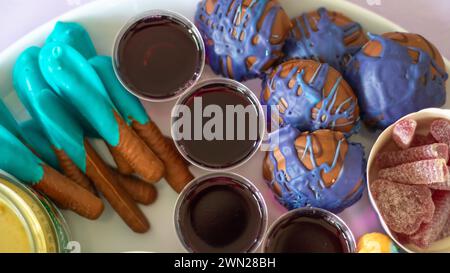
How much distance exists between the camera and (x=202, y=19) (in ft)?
3.92

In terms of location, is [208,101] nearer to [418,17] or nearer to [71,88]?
[71,88]

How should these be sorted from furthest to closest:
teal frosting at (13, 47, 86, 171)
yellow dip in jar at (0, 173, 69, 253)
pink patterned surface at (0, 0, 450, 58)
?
pink patterned surface at (0, 0, 450, 58), teal frosting at (13, 47, 86, 171), yellow dip in jar at (0, 173, 69, 253)

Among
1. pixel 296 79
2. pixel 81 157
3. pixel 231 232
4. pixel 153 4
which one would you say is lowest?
pixel 231 232

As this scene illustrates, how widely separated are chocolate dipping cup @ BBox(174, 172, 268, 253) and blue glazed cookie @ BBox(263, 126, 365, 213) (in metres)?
0.06

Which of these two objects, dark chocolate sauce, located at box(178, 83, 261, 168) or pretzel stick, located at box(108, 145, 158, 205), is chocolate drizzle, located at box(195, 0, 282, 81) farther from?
pretzel stick, located at box(108, 145, 158, 205)

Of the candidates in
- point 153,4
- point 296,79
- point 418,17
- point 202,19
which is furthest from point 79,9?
point 418,17

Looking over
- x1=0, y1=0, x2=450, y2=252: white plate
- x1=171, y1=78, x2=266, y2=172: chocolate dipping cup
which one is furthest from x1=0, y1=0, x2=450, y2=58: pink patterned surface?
x1=171, y1=78, x2=266, y2=172: chocolate dipping cup

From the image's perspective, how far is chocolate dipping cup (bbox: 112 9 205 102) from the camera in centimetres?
119

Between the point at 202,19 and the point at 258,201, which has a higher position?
the point at 202,19

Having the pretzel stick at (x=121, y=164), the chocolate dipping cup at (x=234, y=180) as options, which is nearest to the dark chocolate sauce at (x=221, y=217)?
the chocolate dipping cup at (x=234, y=180)

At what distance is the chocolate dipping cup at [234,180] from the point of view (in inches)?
45.0

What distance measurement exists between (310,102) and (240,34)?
198mm
